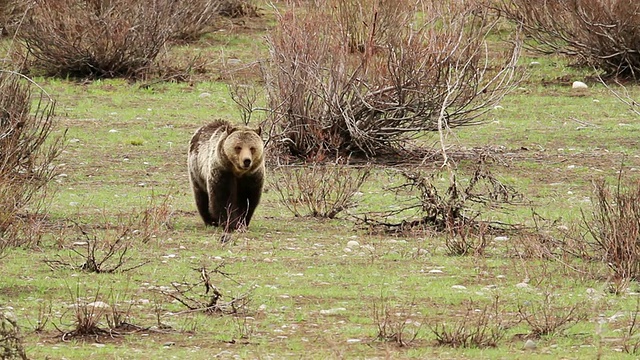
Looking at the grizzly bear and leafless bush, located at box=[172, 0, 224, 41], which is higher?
the grizzly bear

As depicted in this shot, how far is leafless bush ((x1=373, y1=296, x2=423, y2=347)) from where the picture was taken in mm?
7445

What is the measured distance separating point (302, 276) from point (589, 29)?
12494mm

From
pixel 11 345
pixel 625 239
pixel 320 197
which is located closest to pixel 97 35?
pixel 320 197

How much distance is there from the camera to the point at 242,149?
1123 cm

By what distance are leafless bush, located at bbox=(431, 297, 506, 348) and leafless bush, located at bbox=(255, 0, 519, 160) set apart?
7623 millimetres

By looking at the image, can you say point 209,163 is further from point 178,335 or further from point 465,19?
point 465,19

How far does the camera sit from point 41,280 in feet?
30.1

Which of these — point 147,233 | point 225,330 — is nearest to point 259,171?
point 147,233

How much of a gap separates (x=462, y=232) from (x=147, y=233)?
99.7 inches

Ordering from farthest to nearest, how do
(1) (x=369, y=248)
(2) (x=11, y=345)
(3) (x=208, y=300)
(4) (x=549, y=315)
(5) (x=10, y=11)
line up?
1. (5) (x=10, y=11)
2. (1) (x=369, y=248)
3. (3) (x=208, y=300)
4. (4) (x=549, y=315)
5. (2) (x=11, y=345)

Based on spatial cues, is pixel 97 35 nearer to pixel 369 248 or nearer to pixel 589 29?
pixel 589 29

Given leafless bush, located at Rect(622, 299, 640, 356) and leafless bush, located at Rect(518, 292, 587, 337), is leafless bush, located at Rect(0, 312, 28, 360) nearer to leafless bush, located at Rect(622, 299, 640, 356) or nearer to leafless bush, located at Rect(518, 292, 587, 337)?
leafless bush, located at Rect(518, 292, 587, 337)

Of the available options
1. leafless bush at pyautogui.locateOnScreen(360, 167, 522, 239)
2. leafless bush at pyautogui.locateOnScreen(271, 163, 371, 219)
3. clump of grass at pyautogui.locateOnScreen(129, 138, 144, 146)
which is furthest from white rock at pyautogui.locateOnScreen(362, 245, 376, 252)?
clump of grass at pyautogui.locateOnScreen(129, 138, 144, 146)

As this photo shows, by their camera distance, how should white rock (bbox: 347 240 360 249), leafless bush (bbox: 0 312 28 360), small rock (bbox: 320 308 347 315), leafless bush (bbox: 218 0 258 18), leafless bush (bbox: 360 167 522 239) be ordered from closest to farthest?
leafless bush (bbox: 0 312 28 360) < small rock (bbox: 320 308 347 315) < white rock (bbox: 347 240 360 249) < leafless bush (bbox: 360 167 522 239) < leafless bush (bbox: 218 0 258 18)
